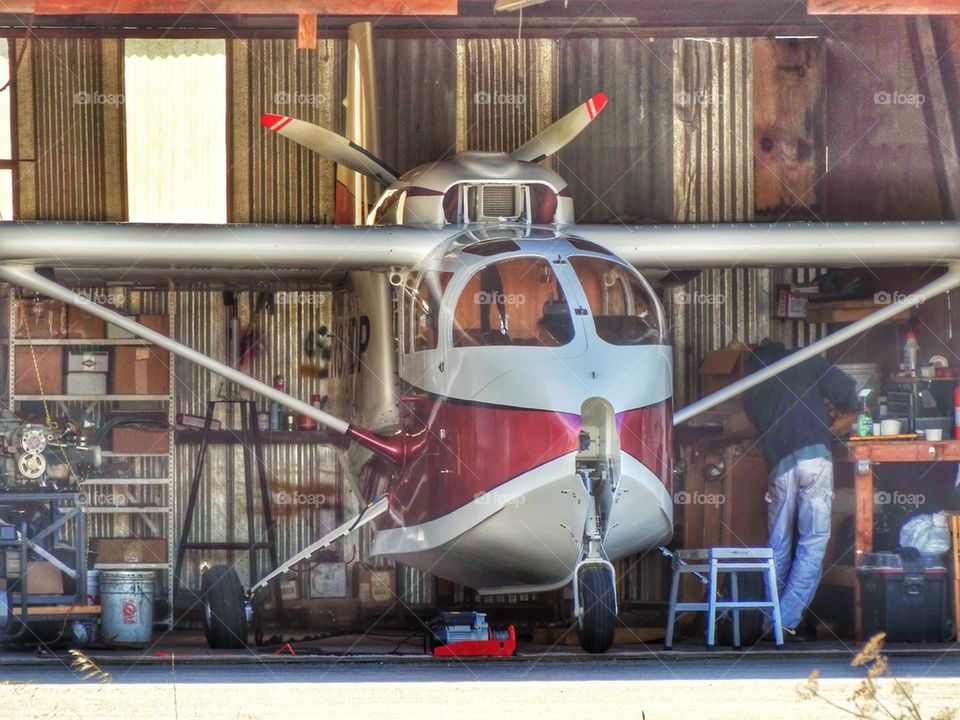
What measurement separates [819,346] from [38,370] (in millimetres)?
6490

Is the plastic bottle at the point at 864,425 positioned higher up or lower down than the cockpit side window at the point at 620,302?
lower down

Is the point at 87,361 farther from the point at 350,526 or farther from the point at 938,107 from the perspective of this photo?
the point at 938,107

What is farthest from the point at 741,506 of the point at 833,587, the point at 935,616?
the point at 935,616

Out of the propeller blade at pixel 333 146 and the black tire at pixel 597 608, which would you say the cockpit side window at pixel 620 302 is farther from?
the propeller blade at pixel 333 146

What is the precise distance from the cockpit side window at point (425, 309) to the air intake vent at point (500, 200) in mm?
883

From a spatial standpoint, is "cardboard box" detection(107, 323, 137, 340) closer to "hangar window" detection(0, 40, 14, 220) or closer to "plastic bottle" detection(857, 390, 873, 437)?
"hangar window" detection(0, 40, 14, 220)

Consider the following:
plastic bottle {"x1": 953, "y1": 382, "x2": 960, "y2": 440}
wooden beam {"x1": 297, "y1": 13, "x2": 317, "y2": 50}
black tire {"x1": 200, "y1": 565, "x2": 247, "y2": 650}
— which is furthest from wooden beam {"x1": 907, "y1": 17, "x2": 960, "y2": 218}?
black tire {"x1": 200, "y1": 565, "x2": 247, "y2": 650}

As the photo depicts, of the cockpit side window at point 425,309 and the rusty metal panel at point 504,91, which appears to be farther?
the rusty metal panel at point 504,91

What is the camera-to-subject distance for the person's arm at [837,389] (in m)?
12.1

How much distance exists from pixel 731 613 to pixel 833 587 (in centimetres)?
102

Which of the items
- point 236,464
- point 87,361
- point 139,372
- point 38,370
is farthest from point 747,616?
point 38,370

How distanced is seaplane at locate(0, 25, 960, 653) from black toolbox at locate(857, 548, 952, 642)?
168 centimetres

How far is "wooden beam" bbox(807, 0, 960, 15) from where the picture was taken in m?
10.4

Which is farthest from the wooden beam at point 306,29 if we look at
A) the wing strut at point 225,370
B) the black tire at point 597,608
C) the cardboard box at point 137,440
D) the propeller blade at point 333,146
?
the cardboard box at point 137,440
